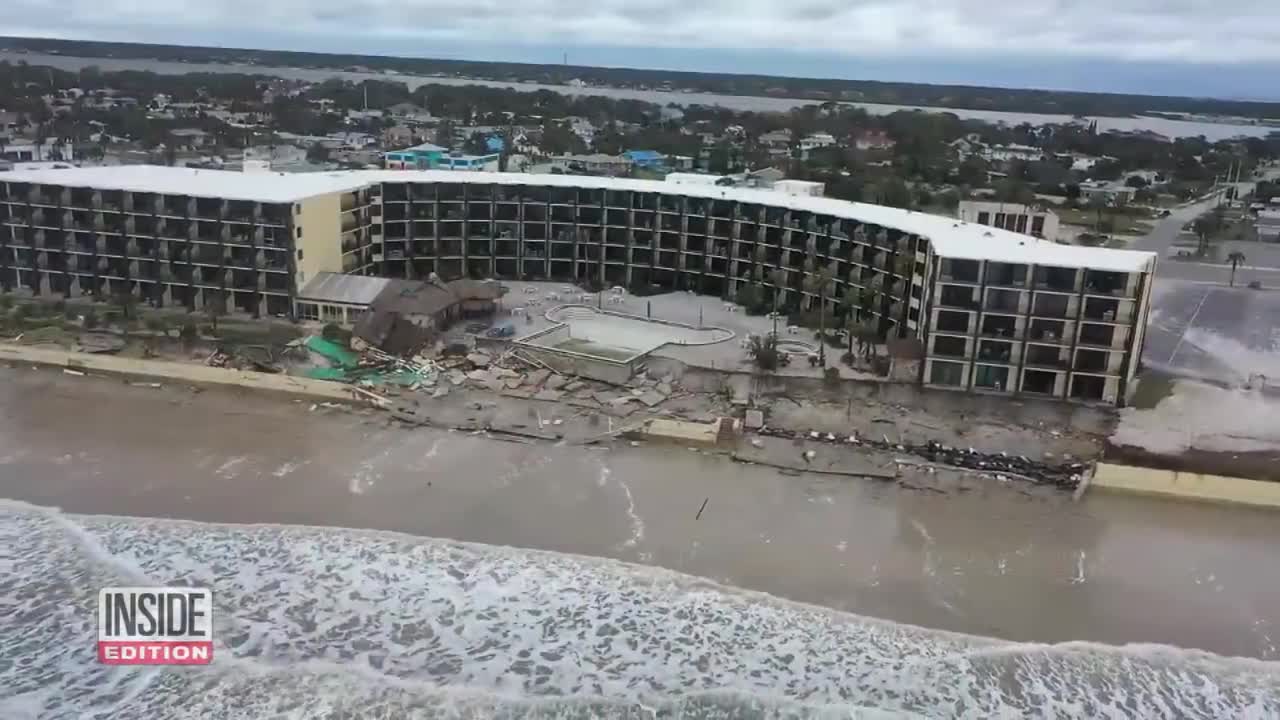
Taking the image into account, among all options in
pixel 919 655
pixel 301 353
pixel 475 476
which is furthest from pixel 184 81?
pixel 919 655

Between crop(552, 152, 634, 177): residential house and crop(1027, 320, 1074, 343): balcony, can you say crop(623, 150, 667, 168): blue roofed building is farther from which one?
crop(1027, 320, 1074, 343): balcony

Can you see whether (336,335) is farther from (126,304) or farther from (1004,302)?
(1004,302)

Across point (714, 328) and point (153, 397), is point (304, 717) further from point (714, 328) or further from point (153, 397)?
point (714, 328)

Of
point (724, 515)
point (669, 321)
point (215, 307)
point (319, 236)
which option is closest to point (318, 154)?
point (319, 236)

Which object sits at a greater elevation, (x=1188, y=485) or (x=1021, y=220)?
(x=1021, y=220)

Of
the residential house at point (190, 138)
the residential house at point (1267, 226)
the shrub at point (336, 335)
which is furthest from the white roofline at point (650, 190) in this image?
the residential house at point (190, 138)

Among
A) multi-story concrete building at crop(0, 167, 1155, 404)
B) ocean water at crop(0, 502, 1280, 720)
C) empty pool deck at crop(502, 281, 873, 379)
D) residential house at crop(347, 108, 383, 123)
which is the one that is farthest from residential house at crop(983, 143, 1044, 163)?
ocean water at crop(0, 502, 1280, 720)

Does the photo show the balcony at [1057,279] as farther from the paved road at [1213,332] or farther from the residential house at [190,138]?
the residential house at [190,138]
